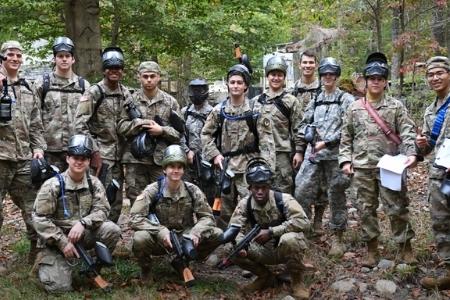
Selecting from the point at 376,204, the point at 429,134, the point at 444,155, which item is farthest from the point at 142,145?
the point at 444,155

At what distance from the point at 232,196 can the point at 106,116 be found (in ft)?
6.01

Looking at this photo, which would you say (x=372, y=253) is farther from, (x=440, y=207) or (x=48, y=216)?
(x=48, y=216)

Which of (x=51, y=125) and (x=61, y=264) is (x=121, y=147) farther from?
(x=61, y=264)

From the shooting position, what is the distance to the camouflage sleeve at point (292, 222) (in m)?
5.56

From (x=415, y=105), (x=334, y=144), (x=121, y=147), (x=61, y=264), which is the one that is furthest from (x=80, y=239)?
(x=415, y=105)

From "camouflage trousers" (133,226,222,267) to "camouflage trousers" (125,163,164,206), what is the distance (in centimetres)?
98

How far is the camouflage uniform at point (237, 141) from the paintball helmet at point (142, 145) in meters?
0.65

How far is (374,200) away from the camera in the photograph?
242 inches

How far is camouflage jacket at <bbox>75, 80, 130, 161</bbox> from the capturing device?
253 inches

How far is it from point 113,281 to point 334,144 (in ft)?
10.2

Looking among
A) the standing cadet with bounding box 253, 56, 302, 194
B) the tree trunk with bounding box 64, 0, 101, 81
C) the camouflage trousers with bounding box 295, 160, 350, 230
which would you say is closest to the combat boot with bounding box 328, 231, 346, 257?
the camouflage trousers with bounding box 295, 160, 350, 230

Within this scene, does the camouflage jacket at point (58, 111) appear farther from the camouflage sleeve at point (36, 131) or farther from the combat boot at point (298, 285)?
the combat boot at point (298, 285)

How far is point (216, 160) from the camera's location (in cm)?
644

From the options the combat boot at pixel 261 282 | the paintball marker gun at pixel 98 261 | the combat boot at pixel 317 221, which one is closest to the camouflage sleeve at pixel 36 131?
the paintball marker gun at pixel 98 261
